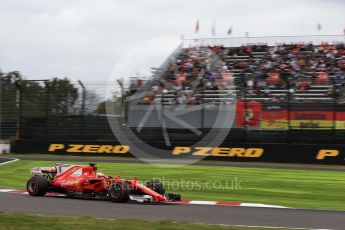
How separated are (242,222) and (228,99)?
14486mm

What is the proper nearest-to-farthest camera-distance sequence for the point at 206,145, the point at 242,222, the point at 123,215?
the point at 242,222 < the point at 123,215 < the point at 206,145

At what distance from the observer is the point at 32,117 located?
2395cm

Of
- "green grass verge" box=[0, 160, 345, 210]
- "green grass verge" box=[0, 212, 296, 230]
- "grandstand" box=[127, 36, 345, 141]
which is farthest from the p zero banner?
"green grass verge" box=[0, 212, 296, 230]

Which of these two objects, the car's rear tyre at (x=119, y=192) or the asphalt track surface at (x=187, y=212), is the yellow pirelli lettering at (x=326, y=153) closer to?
the asphalt track surface at (x=187, y=212)

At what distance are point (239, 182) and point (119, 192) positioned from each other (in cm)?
439

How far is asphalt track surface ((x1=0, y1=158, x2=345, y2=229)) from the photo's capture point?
306 inches

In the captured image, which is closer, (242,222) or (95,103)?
(242,222)

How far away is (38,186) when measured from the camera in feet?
34.6

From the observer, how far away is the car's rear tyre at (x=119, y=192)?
31.5 ft

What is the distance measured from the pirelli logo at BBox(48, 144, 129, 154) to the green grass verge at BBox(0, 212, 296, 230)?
1442cm

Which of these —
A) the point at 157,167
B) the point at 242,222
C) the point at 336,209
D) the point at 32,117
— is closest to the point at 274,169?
the point at 157,167

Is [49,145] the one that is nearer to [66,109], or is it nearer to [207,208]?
[66,109]

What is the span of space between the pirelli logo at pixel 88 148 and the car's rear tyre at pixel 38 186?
439 inches

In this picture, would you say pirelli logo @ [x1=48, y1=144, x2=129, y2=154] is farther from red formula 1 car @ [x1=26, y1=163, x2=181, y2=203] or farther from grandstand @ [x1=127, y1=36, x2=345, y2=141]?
red formula 1 car @ [x1=26, y1=163, x2=181, y2=203]
